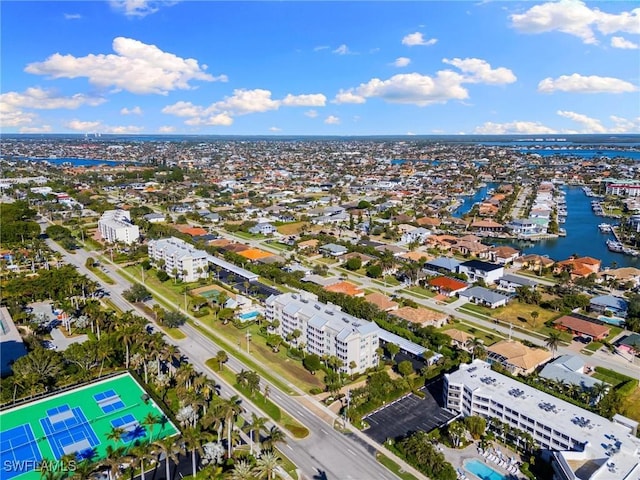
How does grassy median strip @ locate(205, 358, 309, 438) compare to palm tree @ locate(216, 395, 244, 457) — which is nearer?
palm tree @ locate(216, 395, 244, 457)

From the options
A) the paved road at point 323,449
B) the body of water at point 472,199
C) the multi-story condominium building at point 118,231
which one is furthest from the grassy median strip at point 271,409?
the body of water at point 472,199

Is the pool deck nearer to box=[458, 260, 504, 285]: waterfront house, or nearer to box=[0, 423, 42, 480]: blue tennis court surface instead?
box=[0, 423, 42, 480]: blue tennis court surface

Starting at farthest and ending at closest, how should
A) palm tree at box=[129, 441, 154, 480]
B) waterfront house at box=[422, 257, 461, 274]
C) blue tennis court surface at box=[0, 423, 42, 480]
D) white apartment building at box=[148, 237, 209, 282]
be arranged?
waterfront house at box=[422, 257, 461, 274]
white apartment building at box=[148, 237, 209, 282]
blue tennis court surface at box=[0, 423, 42, 480]
palm tree at box=[129, 441, 154, 480]

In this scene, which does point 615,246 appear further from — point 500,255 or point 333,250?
point 333,250

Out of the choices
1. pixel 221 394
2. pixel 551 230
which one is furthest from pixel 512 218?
pixel 221 394

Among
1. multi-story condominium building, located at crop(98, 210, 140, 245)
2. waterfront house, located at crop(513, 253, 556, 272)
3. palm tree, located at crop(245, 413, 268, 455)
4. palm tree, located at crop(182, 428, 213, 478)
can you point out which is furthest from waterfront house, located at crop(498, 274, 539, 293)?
multi-story condominium building, located at crop(98, 210, 140, 245)

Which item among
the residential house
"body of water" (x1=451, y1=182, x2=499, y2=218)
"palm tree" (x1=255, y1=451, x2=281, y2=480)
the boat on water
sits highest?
"body of water" (x1=451, y1=182, x2=499, y2=218)

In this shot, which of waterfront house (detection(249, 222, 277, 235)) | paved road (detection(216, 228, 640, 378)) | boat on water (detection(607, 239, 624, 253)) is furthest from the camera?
waterfront house (detection(249, 222, 277, 235))
